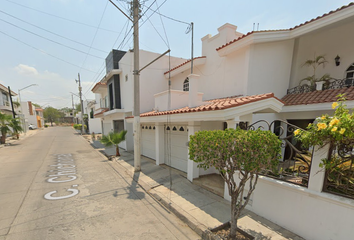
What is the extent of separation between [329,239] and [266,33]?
271 inches

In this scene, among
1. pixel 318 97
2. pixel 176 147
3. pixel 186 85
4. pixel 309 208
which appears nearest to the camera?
pixel 309 208

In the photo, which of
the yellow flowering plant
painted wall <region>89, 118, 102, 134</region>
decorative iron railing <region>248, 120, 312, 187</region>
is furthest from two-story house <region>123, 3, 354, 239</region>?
painted wall <region>89, 118, 102, 134</region>

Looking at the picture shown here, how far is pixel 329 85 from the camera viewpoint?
645 centimetres

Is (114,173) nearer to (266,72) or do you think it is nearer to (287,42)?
(266,72)

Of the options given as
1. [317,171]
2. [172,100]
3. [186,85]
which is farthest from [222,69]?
[317,171]

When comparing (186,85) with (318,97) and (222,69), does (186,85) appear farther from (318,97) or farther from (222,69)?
(318,97)

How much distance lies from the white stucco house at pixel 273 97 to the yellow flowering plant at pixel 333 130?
41 cm

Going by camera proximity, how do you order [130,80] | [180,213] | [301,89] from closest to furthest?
[180,213] < [301,89] < [130,80]

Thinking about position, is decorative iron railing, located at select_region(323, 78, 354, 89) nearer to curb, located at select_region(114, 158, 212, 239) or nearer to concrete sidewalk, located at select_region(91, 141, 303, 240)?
concrete sidewalk, located at select_region(91, 141, 303, 240)

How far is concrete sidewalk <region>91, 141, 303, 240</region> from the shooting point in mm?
3248

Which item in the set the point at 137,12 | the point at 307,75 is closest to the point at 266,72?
the point at 307,75

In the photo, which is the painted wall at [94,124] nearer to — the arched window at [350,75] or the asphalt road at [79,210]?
the asphalt road at [79,210]

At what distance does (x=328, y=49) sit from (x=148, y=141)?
417 inches

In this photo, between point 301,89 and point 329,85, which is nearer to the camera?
point 329,85
